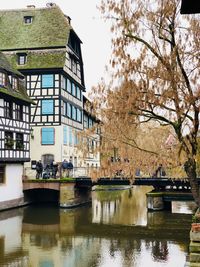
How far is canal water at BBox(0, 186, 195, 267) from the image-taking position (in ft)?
56.5

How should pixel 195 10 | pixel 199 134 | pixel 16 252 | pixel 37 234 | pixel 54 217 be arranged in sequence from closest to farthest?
pixel 195 10 → pixel 199 134 → pixel 16 252 → pixel 37 234 → pixel 54 217

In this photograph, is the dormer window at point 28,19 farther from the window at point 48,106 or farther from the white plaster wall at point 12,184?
the white plaster wall at point 12,184

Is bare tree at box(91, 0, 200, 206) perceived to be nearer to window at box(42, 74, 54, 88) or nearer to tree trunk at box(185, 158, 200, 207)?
tree trunk at box(185, 158, 200, 207)

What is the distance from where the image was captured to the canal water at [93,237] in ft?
56.5

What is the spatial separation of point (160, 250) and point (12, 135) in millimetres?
18707

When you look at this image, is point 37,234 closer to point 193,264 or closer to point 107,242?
point 107,242

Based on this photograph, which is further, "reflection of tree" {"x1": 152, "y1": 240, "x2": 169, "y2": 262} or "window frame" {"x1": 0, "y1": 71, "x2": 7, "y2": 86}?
"window frame" {"x1": 0, "y1": 71, "x2": 7, "y2": 86}

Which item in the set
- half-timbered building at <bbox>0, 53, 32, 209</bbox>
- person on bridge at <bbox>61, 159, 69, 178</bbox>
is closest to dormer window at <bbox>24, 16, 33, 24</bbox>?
half-timbered building at <bbox>0, 53, 32, 209</bbox>

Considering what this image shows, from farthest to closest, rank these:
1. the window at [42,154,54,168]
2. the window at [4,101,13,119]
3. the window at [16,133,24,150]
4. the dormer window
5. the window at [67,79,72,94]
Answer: the dormer window < the window at [67,79,72,94] < the window at [42,154,54,168] < the window at [16,133,24,150] < the window at [4,101,13,119]

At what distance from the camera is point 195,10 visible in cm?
445

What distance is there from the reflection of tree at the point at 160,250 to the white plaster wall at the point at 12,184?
15336 mm

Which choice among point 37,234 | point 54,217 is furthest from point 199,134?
point 54,217

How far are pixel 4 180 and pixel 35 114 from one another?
10687 mm

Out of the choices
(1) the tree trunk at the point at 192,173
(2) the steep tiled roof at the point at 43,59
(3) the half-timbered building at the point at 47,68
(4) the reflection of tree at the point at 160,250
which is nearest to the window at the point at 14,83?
(3) the half-timbered building at the point at 47,68
